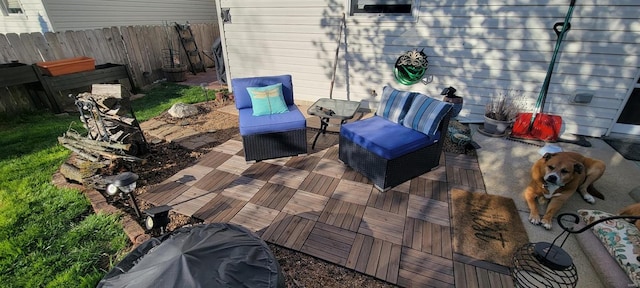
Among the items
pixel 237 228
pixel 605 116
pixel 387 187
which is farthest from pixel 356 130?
pixel 605 116

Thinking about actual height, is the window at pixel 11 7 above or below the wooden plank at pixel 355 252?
above

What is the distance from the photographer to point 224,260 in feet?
4.49

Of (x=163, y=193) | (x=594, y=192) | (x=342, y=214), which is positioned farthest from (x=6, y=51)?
(x=594, y=192)

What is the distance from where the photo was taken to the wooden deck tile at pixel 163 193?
3.37 m

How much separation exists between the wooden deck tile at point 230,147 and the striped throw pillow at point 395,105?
2.42m

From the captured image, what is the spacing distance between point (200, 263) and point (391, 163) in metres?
2.50

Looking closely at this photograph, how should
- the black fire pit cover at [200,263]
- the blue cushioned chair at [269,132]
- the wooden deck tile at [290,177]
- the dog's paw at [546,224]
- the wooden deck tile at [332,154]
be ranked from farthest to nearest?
the wooden deck tile at [332,154]
the blue cushioned chair at [269,132]
the wooden deck tile at [290,177]
the dog's paw at [546,224]
the black fire pit cover at [200,263]

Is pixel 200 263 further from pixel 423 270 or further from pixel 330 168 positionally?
pixel 330 168

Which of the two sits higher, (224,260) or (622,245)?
(224,260)

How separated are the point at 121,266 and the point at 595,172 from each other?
4546 millimetres

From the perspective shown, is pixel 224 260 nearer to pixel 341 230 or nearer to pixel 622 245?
pixel 341 230

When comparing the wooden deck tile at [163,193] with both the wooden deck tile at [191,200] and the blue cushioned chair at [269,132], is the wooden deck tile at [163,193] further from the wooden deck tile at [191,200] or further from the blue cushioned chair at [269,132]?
the blue cushioned chair at [269,132]

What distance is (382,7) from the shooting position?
17.8 feet

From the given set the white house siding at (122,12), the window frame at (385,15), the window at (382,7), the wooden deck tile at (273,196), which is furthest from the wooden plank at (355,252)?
the white house siding at (122,12)
